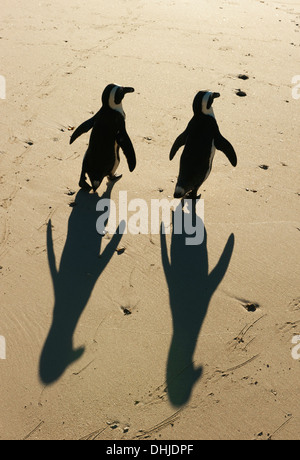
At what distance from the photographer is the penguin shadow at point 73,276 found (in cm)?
261

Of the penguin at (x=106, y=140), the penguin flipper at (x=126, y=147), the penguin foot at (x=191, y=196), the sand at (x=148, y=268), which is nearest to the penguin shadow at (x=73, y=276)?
the sand at (x=148, y=268)

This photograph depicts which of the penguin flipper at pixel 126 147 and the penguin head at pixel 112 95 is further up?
the penguin head at pixel 112 95

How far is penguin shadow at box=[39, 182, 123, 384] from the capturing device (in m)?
2.61

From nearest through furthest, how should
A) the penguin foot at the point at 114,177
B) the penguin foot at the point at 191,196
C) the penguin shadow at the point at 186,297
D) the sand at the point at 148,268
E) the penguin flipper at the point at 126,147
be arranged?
the sand at the point at 148,268, the penguin shadow at the point at 186,297, the penguin flipper at the point at 126,147, the penguin foot at the point at 191,196, the penguin foot at the point at 114,177

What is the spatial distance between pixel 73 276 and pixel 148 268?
19.0 inches

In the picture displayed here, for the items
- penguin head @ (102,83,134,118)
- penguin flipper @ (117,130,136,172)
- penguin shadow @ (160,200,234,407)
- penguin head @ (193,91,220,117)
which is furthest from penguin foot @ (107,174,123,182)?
penguin head @ (193,91,220,117)

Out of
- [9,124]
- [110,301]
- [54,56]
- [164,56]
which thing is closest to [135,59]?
[164,56]

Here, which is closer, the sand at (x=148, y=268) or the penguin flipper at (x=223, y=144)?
the sand at (x=148, y=268)

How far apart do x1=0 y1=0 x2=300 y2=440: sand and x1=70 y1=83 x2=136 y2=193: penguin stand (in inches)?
9.6

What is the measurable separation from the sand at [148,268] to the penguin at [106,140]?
0.24 meters

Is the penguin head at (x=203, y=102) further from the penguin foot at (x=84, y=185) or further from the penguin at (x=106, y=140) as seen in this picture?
the penguin foot at (x=84, y=185)

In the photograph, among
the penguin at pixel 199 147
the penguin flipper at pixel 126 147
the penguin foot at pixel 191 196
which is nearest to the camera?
the penguin at pixel 199 147

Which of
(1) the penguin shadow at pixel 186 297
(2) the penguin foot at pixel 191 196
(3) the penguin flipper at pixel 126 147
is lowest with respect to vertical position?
(1) the penguin shadow at pixel 186 297

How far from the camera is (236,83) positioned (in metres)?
5.21
